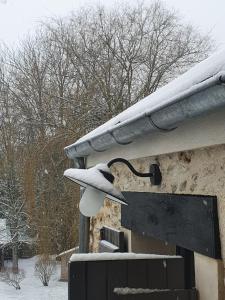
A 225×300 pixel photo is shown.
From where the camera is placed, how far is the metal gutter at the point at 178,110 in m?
1.77

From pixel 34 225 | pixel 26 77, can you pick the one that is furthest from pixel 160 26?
→ pixel 34 225

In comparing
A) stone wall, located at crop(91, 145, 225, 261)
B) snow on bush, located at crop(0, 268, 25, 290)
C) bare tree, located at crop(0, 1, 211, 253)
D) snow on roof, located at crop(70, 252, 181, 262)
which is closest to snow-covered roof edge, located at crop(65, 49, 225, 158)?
stone wall, located at crop(91, 145, 225, 261)

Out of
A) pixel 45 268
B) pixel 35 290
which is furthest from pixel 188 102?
pixel 45 268

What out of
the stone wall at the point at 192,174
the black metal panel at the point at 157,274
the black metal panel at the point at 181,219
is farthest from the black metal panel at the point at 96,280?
the stone wall at the point at 192,174

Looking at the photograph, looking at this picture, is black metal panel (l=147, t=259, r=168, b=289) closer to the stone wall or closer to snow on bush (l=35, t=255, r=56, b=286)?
the stone wall

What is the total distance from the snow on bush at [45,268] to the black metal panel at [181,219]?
11508 millimetres

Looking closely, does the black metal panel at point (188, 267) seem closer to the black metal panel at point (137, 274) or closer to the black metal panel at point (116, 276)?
the black metal panel at point (137, 274)

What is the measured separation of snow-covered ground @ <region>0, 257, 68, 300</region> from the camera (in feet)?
42.1

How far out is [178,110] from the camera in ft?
6.90

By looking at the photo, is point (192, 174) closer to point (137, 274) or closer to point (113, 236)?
point (137, 274)

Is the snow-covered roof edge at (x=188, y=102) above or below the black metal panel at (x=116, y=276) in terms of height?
above

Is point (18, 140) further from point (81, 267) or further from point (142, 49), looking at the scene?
point (81, 267)

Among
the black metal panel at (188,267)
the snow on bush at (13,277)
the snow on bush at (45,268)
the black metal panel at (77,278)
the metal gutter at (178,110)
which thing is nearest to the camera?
the metal gutter at (178,110)

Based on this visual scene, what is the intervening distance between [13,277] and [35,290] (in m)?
1.26
